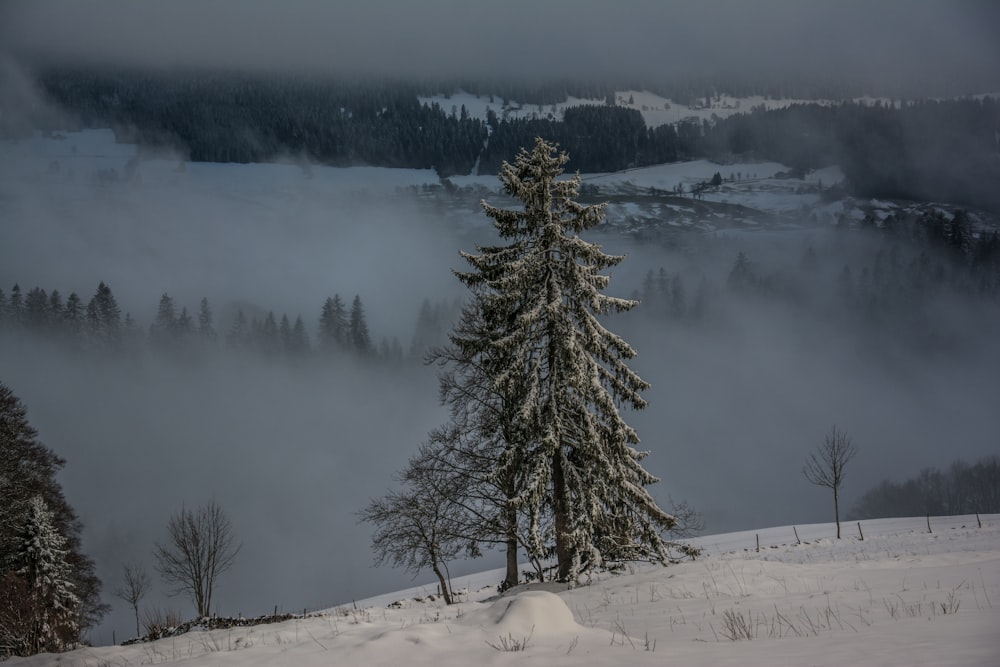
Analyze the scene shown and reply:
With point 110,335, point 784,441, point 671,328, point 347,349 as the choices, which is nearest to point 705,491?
point 784,441

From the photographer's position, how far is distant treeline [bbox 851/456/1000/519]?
400 ft

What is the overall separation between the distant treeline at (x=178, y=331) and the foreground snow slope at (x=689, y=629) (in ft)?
389

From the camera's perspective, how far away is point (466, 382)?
20500 millimetres

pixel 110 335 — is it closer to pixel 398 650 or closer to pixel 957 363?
pixel 398 650

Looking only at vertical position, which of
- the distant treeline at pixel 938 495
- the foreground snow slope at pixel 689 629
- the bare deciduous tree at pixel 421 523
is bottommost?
the distant treeline at pixel 938 495

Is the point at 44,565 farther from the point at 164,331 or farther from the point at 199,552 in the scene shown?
the point at 164,331

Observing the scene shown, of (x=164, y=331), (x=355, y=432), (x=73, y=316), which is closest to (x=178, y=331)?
(x=164, y=331)

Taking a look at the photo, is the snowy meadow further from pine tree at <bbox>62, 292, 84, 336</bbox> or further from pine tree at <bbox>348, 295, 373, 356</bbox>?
pine tree at <bbox>62, 292, 84, 336</bbox>

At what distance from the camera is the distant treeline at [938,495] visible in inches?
4798

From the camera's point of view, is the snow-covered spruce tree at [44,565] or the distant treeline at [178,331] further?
the distant treeline at [178,331]

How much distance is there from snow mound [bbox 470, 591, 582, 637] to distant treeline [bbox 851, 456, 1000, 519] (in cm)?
13107

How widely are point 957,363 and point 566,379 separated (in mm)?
229461

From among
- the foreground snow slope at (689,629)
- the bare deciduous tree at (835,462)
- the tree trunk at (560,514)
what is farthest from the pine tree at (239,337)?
the foreground snow slope at (689,629)

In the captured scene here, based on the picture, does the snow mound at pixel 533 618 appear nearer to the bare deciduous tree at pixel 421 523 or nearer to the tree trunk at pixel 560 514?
the tree trunk at pixel 560 514
